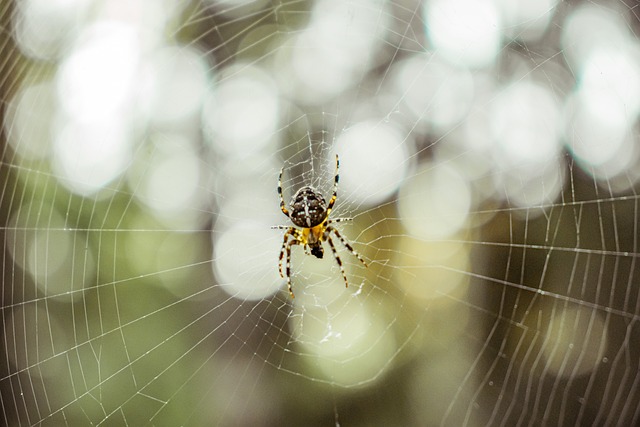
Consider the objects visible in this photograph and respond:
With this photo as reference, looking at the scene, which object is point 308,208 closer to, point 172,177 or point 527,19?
point 527,19

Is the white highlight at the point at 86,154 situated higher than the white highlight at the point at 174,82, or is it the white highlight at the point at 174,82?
the white highlight at the point at 174,82

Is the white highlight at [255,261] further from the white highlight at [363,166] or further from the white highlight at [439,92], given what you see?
the white highlight at [439,92]

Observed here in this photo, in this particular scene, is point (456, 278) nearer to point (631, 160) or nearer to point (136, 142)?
point (631, 160)

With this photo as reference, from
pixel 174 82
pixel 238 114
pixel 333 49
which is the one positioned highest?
pixel 333 49

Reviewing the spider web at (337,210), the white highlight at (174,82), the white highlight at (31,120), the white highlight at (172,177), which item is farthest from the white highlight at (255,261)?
the white highlight at (172,177)

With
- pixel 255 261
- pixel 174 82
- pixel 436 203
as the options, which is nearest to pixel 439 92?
pixel 255 261

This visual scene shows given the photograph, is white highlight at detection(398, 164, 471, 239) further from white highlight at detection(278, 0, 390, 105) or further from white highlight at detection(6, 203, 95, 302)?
white highlight at detection(6, 203, 95, 302)

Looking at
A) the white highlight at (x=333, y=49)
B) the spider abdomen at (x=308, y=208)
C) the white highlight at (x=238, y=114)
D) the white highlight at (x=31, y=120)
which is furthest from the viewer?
the white highlight at (x=238, y=114)
